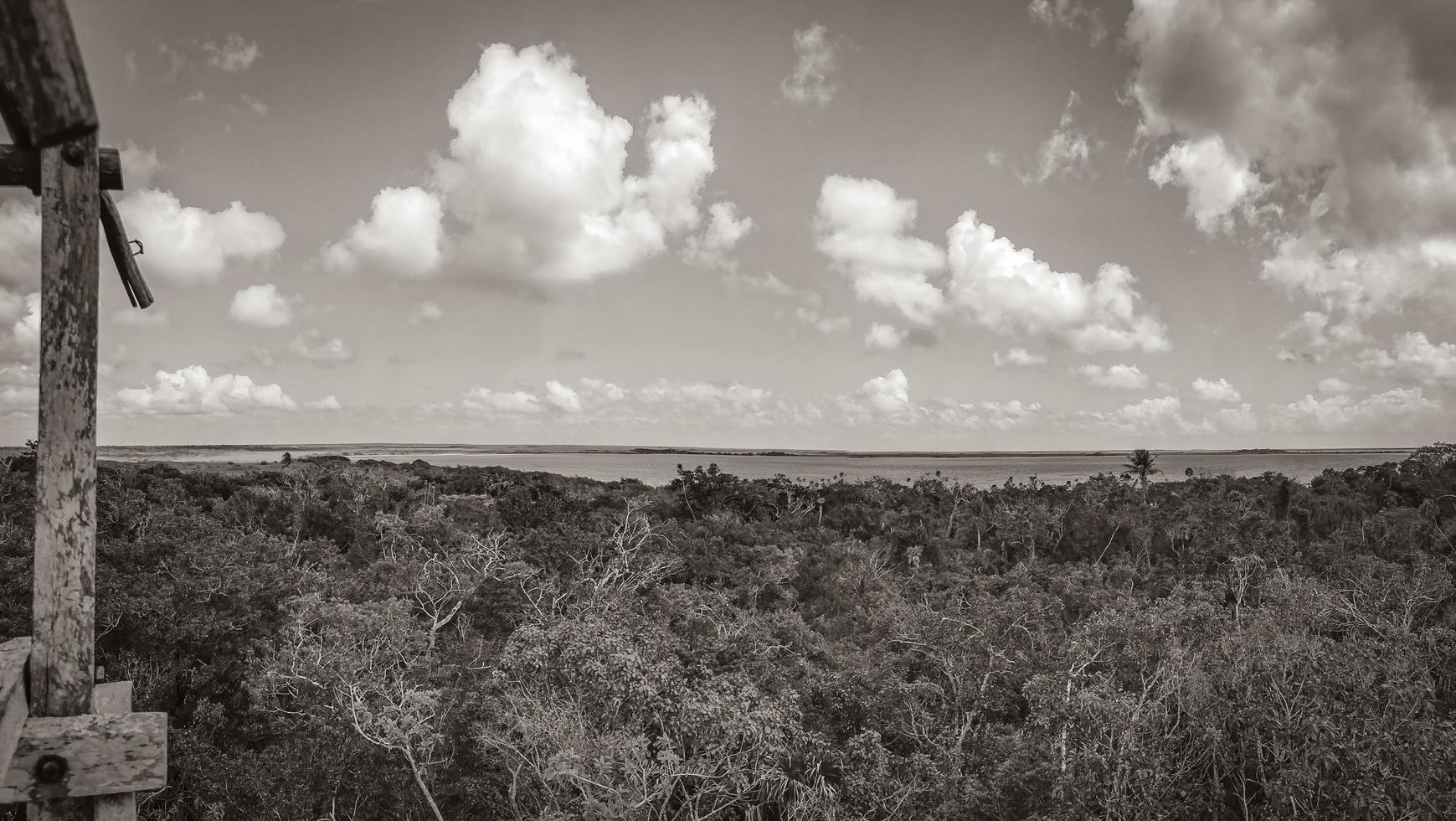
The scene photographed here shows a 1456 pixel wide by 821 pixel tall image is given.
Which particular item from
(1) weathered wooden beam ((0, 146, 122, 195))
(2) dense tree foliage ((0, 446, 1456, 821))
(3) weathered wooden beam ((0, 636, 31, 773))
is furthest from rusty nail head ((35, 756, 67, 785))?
(2) dense tree foliage ((0, 446, 1456, 821))

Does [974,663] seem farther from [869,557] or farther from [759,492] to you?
[759,492]

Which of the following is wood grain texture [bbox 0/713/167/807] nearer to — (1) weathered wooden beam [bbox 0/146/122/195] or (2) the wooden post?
(2) the wooden post

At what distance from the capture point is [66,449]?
2578mm

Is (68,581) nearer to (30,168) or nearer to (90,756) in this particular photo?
(90,756)

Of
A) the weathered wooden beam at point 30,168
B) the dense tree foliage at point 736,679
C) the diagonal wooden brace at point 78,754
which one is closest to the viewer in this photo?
the diagonal wooden brace at point 78,754

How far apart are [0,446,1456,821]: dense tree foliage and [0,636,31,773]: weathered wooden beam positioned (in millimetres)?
8740

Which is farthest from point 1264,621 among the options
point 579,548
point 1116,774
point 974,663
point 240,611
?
point 240,611

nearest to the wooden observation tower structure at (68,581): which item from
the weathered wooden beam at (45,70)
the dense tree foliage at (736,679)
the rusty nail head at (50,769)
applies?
the rusty nail head at (50,769)

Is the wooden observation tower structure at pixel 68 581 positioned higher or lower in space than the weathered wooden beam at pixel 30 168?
lower

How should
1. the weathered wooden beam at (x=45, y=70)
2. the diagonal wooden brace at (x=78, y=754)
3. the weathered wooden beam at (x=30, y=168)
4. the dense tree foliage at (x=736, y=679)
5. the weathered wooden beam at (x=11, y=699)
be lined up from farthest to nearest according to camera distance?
1. the dense tree foliage at (x=736, y=679)
2. the weathered wooden beam at (x=30, y=168)
3. the diagonal wooden brace at (x=78, y=754)
4. the weathered wooden beam at (x=11, y=699)
5. the weathered wooden beam at (x=45, y=70)

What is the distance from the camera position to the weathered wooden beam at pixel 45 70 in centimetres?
159

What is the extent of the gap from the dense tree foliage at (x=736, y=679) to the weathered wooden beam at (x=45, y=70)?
1039 centimetres

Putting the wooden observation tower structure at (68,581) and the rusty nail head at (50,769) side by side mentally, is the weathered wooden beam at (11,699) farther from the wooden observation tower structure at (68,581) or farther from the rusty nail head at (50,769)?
the rusty nail head at (50,769)

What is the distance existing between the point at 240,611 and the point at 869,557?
65.1ft
